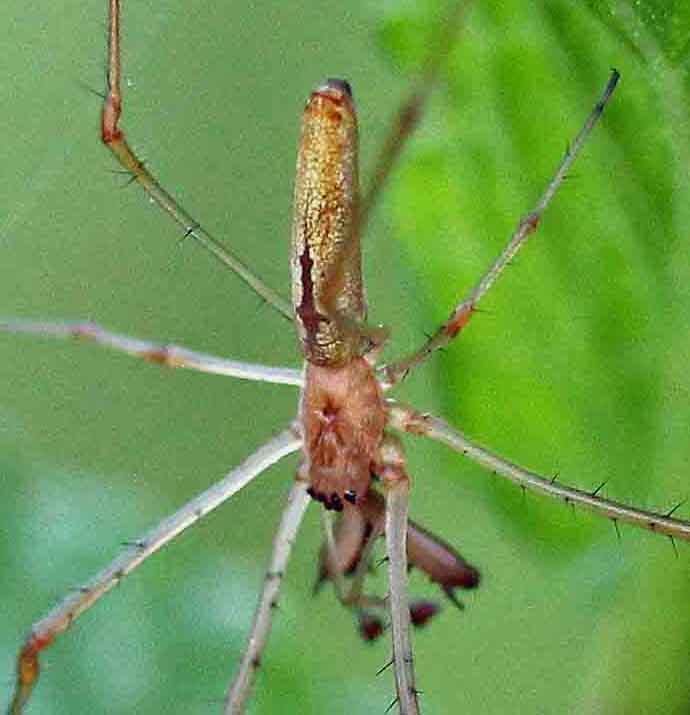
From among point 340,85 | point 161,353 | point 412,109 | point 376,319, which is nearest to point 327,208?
point 340,85

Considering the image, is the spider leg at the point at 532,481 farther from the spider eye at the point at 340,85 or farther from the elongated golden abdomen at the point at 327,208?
the spider eye at the point at 340,85

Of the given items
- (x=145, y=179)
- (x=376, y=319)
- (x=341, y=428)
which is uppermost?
(x=376, y=319)

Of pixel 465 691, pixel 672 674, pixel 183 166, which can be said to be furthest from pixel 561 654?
pixel 672 674

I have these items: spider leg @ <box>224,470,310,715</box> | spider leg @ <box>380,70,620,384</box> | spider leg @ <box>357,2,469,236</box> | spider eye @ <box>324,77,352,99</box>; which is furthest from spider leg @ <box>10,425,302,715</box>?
spider leg @ <box>357,2,469,236</box>

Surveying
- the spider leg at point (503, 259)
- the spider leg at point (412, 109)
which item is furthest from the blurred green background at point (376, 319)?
the spider leg at point (412, 109)

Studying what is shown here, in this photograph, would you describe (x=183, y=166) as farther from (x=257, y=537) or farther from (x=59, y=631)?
(x=59, y=631)

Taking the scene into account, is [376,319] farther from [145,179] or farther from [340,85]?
[340,85]

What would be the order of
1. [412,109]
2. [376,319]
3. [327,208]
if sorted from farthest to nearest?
[376,319], [327,208], [412,109]
